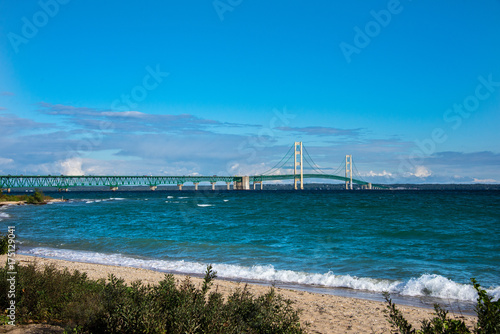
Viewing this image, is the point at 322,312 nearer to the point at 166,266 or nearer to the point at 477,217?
the point at 166,266

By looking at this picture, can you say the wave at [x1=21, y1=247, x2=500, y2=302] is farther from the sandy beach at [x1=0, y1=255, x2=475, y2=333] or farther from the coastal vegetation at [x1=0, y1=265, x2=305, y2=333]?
the coastal vegetation at [x1=0, y1=265, x2=305, y2=333]

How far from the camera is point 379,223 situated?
27.9m

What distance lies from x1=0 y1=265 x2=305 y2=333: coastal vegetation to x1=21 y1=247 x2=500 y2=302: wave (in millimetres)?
6444

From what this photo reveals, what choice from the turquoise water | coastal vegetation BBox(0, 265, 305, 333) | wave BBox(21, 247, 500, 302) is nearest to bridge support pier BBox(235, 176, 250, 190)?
the turquoise water

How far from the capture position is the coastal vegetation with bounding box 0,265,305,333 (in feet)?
12.6

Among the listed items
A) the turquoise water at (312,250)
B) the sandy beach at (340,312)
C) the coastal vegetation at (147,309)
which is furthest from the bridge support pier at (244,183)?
the coastal vegetation at (147,309)

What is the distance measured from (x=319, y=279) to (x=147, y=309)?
812 cm

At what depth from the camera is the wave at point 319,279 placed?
32.0 ft

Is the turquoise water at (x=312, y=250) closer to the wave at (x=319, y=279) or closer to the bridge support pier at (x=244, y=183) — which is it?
the wave at (x=319, y=279)

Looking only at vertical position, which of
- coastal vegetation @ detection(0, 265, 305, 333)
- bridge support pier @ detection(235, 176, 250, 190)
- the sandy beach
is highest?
bridge support pier @ detection(235, 176, 250, 190)

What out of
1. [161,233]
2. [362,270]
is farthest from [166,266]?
[161,233]

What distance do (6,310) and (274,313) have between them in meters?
4.14

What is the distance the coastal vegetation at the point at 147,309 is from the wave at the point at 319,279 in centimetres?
644

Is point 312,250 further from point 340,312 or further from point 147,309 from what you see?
point 147,309
